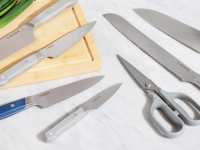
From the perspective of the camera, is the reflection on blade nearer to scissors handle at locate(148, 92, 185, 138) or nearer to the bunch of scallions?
scissors handle at locate(148, 92, 185, 138)

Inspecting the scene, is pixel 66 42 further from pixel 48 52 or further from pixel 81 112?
pixel 81 112

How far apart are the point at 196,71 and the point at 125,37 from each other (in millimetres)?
370

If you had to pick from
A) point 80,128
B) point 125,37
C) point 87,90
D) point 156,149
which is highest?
point 125,37

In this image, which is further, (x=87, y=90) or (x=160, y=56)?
(x=160, y=56)

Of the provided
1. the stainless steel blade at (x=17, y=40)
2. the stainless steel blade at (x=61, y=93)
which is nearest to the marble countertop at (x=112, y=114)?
the stainless steel blade at (x=61, y=93)

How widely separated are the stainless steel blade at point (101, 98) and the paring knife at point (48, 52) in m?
0.24

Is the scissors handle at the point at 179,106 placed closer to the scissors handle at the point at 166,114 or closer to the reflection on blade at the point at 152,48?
the scissors handle at the point at 166,114

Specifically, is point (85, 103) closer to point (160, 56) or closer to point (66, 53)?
point (66, 53)

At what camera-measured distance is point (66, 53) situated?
33.6 inches

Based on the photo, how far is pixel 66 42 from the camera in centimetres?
86

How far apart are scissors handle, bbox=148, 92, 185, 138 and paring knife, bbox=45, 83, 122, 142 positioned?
16 centimetres

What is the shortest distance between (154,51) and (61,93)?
47 cm

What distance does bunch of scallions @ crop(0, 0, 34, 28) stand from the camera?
2.85 ft

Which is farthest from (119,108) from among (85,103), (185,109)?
(185,109)
